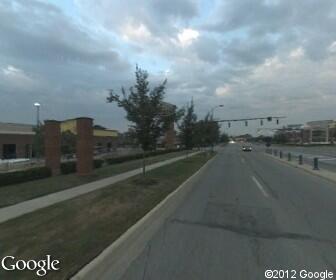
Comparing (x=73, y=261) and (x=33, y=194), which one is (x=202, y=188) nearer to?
(x=33, y=194)

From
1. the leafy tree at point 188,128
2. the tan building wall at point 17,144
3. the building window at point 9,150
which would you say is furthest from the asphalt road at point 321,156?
the tan building wall at point 17,144

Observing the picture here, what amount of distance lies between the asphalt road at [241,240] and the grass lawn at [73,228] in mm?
837

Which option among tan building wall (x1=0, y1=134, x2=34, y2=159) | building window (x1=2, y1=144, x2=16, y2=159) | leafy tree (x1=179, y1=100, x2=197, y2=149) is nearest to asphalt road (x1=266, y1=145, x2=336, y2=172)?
leafy tree (x1=179, y1=100, x2=197, y2=149)

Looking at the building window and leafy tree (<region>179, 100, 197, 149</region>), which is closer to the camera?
leafy tree (<region>179, 100, 197, 149</region>)

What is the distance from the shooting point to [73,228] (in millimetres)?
9461

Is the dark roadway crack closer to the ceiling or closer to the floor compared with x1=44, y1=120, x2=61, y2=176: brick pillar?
closer to the floor

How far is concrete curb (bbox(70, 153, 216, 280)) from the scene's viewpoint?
6.53 meters

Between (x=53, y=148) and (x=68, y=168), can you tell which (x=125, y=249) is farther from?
(x=68, y=168)

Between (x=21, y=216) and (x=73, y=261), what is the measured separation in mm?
4629

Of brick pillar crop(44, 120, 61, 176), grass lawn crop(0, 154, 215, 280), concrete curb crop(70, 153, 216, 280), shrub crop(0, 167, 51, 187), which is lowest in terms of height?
concrete curb crop(70, 153, 216, 280)

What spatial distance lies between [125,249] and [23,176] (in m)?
12.9

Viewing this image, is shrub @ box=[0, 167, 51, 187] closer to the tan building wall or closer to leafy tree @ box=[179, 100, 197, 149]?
leafy tree @ box=[179, 100, 197, 149]

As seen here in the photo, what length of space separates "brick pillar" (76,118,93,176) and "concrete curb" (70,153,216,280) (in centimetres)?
1028

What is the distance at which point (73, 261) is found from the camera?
270 inches
